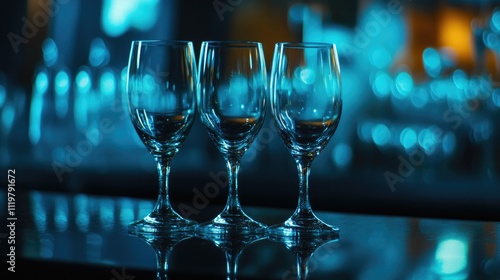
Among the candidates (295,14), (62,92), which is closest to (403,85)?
(295,14)

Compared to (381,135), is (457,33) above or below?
above

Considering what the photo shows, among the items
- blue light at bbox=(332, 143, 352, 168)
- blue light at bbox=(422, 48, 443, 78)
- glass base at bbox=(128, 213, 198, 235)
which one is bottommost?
blue light at bbox=(332, 143, 352, 168)

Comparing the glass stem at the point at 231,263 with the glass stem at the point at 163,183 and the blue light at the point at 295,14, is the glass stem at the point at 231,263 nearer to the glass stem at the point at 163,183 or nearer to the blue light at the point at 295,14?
the glass stem at the point at 163,183

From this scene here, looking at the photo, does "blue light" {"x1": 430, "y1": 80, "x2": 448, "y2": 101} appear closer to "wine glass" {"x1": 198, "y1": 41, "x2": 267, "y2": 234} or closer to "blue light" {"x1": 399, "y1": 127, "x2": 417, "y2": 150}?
"blue light" {"x1": 399, "y1": 127, "x2": 417, "y2": 150}

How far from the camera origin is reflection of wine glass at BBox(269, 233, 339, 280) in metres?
0.57

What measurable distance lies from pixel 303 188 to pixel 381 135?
1.28 metres

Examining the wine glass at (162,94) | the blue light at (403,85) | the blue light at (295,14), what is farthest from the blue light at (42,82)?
the wine glass at (162,94)

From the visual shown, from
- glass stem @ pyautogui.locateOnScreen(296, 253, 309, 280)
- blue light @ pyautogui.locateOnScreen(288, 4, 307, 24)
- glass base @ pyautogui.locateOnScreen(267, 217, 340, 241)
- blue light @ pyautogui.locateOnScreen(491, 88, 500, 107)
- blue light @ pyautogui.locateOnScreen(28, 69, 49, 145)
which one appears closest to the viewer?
glass stem @ pyautogui.locateOnScreen(296, 253, 309, 280)

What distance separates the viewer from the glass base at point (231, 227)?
683 mm

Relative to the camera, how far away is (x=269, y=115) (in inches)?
78.9

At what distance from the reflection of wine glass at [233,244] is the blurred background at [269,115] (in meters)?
1.15

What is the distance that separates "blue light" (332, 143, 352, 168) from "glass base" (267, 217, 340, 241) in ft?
4.14

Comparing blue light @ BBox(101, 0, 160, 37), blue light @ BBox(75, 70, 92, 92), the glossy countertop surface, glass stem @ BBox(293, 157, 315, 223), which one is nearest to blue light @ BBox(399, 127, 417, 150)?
blue light @ BBox(101, 0, 160, 37)

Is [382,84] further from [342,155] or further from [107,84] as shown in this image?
[107,84]
